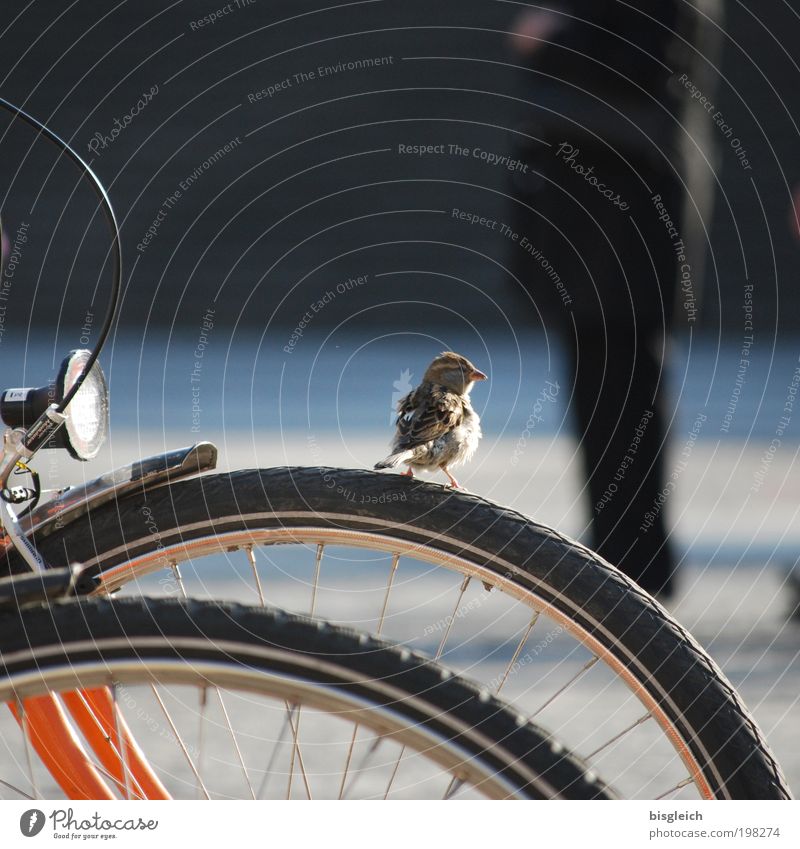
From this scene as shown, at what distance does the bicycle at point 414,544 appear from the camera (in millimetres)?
1225

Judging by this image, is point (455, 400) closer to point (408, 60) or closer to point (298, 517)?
point (298, 517)

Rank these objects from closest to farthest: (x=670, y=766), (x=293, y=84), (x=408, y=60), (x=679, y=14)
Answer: (x=670, y=766) < (x=679, y=14) < (x=408, y=60) < (x=293, y=84)

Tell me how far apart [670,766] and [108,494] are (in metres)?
1.46

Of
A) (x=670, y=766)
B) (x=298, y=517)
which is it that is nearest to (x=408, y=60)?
(x=670, y=766)

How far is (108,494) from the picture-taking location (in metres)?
1.28
